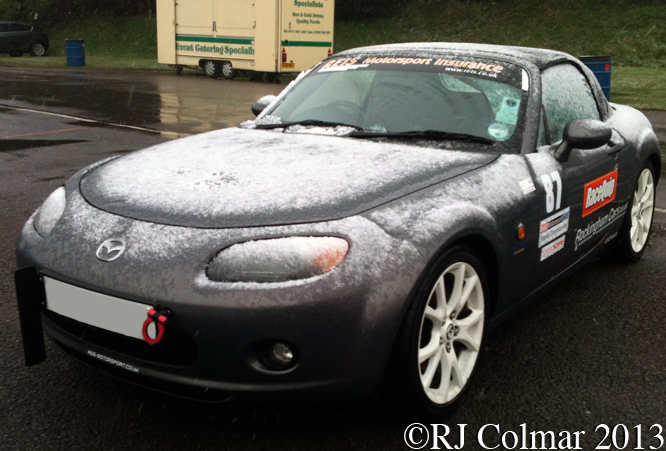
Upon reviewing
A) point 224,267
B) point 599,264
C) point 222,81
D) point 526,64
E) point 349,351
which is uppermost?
point 526,64

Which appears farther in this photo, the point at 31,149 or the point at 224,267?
the point at 31,149

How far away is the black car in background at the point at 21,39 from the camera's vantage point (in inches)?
1256

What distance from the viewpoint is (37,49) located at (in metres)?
34.0

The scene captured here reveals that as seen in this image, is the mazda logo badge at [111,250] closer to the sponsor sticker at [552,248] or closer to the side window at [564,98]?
the sponsor sticker at [552,248]

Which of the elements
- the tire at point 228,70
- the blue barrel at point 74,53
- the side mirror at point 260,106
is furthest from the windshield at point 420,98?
the blue barrel at point 74,53

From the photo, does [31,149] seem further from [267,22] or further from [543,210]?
[267,22]

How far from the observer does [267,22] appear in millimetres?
21141

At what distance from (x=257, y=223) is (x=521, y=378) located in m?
1.39

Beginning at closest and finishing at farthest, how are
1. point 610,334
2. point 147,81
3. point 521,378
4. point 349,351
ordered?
point 349,351
point 521,378
point 610,334
point 147,81

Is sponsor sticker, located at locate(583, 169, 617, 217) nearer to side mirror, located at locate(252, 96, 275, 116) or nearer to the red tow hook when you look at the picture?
side mirror, located at locate(252, 96, 275, 116)

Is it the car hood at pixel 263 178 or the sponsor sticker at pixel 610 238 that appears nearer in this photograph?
the car hood at pixel 263 178

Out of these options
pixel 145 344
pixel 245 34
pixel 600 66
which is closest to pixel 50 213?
pixel 145 344

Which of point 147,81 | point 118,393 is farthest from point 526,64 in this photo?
point 147,81

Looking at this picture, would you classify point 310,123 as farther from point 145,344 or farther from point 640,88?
point 640,88
